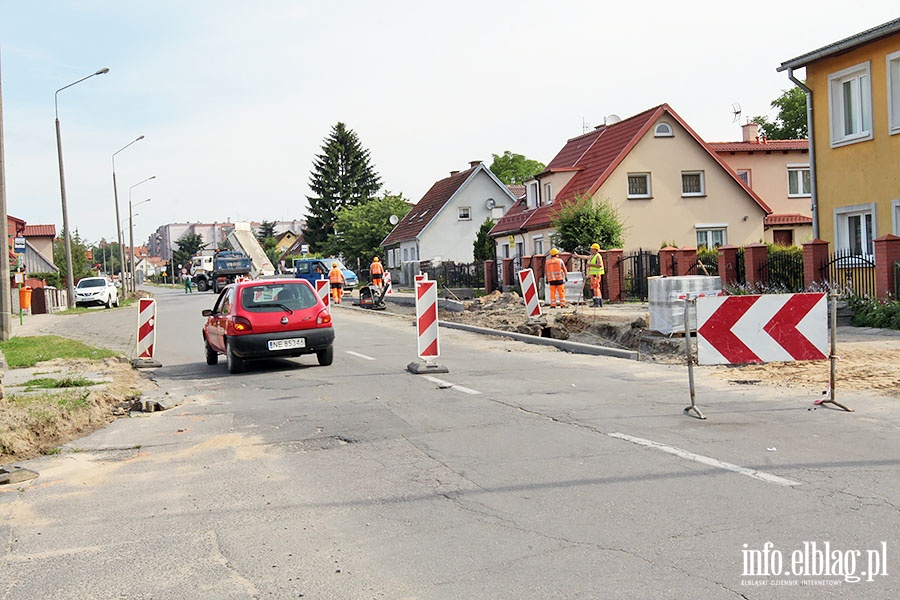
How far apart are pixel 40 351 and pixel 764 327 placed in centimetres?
1454

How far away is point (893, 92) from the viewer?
20.9 meters

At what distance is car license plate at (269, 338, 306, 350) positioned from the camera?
14.2 m

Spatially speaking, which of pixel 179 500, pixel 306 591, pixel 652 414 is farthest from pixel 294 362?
pixel 306 591

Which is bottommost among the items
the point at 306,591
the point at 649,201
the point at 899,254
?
the point at 306,591

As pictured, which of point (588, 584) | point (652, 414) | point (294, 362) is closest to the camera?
point (588, 584)

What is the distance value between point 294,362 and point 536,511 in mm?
10611

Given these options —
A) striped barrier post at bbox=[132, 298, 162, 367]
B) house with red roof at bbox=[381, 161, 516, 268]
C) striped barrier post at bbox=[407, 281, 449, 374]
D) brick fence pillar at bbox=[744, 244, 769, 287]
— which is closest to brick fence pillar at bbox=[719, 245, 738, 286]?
brick fence pillar at bbox=[744, 244, 769, 287]

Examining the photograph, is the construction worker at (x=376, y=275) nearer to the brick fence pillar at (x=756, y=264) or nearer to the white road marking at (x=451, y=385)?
the brick fence pillar at (x=756, y=264)

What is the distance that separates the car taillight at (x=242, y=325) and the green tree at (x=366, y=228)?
2271 inches

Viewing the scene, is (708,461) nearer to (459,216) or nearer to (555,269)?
(555,269)

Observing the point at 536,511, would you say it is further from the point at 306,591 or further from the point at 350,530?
the point at 306,591

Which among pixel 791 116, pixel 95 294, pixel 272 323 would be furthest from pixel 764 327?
pixel 791 116

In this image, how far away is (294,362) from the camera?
52.4 feet

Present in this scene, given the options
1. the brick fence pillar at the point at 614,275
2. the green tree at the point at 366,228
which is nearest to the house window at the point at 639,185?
the brick fence pillar at the point at 614,275
